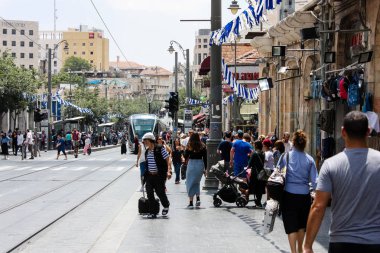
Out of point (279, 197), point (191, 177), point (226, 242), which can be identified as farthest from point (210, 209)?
point (279, 197)

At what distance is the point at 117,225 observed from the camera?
1380 cm

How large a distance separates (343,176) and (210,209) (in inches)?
457

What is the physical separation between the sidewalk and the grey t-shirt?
17.9 feet

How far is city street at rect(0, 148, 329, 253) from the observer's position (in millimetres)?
11344

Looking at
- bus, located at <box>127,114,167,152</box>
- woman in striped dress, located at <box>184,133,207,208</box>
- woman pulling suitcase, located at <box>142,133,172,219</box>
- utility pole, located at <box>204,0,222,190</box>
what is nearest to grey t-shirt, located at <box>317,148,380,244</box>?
woman pulling suitcase, located at <box>142,133,172,219</box>

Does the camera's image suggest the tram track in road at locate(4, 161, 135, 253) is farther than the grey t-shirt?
Yes

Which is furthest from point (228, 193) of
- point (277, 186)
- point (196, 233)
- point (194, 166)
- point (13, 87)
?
point (13, 87)

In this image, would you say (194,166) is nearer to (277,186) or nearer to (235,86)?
(277,186)

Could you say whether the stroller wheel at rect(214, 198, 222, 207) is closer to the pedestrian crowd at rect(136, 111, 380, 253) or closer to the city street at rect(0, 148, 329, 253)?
the city street at rect(0, 148, 329, 253)

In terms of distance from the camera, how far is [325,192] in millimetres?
5535

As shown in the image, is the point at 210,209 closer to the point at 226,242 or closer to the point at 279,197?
the point at 226,242

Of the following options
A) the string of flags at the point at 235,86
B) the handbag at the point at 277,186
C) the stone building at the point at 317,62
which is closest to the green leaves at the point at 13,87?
the string of flags at the point at 235,86

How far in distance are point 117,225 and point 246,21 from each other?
6122mm

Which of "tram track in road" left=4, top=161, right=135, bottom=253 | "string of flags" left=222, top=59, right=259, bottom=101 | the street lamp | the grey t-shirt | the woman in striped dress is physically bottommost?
"tram track in road" left=4, top=161, right=135, bottom=253
